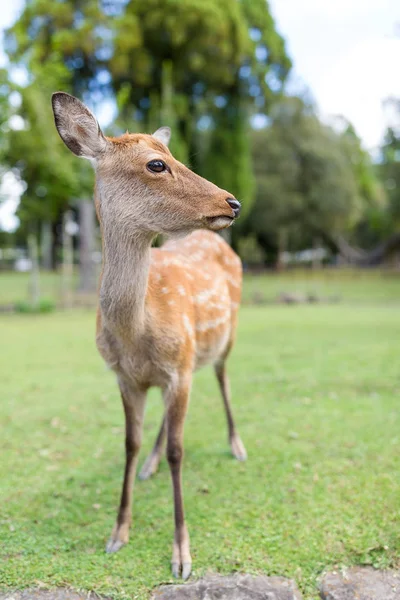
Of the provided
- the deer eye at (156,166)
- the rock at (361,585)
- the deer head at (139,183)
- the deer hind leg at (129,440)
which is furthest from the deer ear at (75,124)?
the rock at (361,585)

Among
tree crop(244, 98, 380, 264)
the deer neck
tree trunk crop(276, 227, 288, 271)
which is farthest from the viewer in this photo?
tree trunk crop(276, 227, 288, 271)

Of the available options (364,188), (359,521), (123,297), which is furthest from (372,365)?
(364,188)

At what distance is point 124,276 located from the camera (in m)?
2.22

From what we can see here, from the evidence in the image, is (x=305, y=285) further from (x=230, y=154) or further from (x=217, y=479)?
(x=217, y=479)

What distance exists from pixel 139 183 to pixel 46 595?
1.76 meters

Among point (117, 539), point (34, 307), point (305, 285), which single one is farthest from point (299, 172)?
point (117, 539)

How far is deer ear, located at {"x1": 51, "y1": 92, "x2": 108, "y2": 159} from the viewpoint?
214 cm

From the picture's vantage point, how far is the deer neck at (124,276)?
7.25 feet

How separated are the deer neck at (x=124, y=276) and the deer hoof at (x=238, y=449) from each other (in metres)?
1.53

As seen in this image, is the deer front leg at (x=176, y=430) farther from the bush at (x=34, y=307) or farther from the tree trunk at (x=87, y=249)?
the tree trunk at (x=87, y=249)

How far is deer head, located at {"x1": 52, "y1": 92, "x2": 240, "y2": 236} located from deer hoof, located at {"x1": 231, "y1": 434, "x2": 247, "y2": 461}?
1845 millimetres

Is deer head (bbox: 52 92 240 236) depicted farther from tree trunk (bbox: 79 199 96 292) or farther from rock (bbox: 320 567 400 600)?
tree trunk (bbox: 79 199 96 292)

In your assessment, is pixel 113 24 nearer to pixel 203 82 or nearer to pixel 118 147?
pixel 203 82

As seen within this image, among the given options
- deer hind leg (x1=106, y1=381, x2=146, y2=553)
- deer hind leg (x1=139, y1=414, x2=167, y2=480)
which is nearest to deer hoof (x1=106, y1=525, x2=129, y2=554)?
deer hind leg (x1=106, y1=381, x2=146, y2=553)
